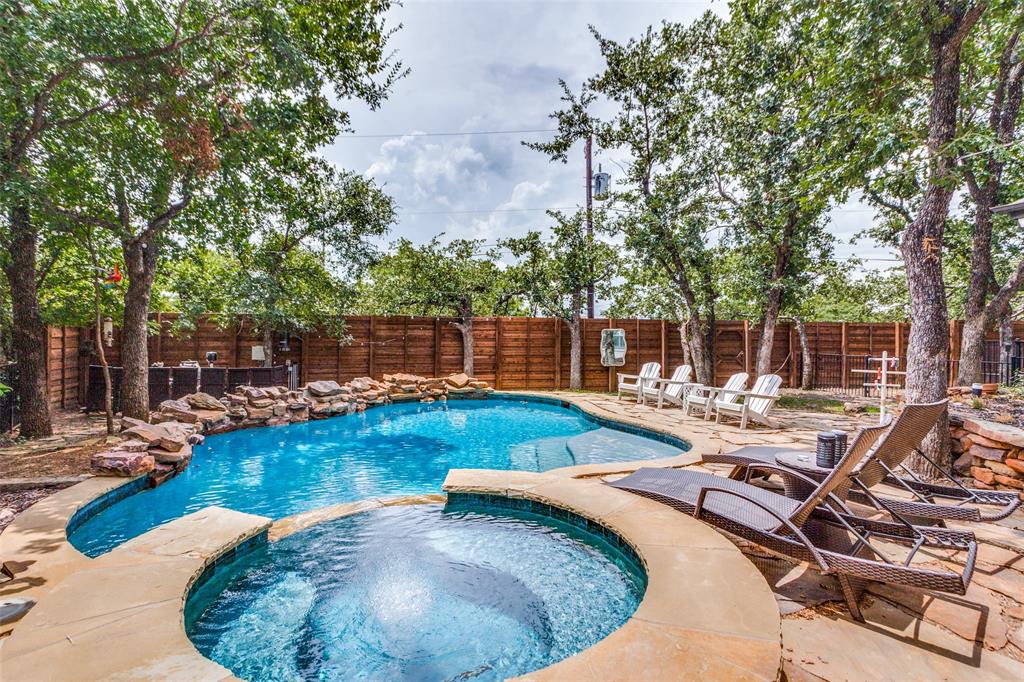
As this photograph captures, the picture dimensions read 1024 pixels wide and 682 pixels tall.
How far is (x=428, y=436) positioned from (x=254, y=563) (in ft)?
14.2

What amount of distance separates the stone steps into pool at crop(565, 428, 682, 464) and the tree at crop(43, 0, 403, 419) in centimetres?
555

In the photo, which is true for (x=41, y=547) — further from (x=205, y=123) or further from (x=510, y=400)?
(x=510, y=400)

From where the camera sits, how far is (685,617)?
1.81m

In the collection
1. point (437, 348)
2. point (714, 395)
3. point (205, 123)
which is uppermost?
point (205, 123)

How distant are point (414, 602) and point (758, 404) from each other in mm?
5721

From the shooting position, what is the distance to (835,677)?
1.60 metres

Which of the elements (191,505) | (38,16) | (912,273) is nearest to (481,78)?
(38,16)

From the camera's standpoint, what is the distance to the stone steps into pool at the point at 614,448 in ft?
18.8

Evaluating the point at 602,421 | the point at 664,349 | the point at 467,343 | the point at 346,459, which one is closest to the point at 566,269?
the point at 467,343

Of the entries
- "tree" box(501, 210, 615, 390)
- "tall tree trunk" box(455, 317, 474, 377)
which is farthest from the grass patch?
"tall tree trunk" box(455, 317, 474, 377)

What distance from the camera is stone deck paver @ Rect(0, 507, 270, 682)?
1.52m

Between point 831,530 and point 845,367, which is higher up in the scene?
point 845,367

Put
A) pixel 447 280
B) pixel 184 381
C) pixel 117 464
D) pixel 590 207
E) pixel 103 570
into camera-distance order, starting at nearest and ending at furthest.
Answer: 1. pixel 103 570
2. pixel 117 464
3. pixel 184 381
4. pixel 447 280
5. pixel 590 207

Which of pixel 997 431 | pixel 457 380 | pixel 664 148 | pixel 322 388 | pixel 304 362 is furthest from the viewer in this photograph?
pixel 457 380
